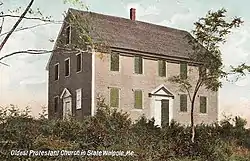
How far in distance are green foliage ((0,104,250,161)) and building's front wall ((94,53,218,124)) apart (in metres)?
0.12

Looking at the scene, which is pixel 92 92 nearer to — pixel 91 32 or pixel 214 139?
pixel 91 32

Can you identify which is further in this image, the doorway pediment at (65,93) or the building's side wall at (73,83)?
the doorway pediment at (65,93)

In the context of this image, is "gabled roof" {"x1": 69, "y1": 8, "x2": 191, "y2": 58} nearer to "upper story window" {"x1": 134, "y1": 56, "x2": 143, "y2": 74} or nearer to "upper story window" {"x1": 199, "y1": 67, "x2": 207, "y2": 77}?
"upper story window" {"x1": 134, "y1": 56, "x2": 143, "y2": 74}

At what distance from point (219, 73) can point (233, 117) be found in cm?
63

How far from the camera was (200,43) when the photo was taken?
865 cm

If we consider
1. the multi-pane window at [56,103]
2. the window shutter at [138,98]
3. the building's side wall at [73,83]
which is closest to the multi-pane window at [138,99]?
the window shutter at [138,98]

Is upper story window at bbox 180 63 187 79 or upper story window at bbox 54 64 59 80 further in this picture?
upper story window at bbox 180 63 187 79

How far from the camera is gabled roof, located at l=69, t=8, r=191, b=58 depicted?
25.0ft

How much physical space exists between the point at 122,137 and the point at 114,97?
51 centimetres

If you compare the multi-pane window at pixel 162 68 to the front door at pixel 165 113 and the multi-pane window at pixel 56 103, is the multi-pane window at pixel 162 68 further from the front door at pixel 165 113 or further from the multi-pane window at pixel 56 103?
the multi-pane window at pixel 56 103

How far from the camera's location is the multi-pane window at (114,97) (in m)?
7.74

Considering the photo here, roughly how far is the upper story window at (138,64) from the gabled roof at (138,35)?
0.15 metres

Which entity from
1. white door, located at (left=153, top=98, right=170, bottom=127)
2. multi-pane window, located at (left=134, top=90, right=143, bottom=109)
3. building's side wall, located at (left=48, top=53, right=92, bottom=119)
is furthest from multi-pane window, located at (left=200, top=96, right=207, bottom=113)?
building's side wall, located at (left=48, top=53, right=92, bottom=119)

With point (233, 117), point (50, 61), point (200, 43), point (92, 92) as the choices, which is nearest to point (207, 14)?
point (200, 43)
